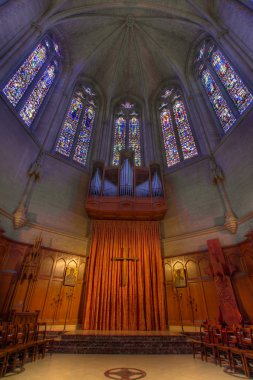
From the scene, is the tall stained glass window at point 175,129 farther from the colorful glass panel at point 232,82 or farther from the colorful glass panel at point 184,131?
the colorful glass panel at point 232,82

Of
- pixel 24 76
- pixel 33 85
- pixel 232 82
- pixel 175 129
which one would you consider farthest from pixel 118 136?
pixel 232 82

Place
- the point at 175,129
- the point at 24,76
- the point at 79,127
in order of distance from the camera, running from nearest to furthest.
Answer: the point at 24,76
the point at 175,129
the point at 79,127

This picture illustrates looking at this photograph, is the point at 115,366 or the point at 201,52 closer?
the point at 115,366

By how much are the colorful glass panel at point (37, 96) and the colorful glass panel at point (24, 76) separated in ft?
1.61

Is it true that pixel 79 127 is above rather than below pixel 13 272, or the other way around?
above

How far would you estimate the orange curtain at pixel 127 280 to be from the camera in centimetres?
940

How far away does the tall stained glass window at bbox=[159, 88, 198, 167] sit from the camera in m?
13.0

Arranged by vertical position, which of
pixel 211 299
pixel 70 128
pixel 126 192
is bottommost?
pixel 211 299

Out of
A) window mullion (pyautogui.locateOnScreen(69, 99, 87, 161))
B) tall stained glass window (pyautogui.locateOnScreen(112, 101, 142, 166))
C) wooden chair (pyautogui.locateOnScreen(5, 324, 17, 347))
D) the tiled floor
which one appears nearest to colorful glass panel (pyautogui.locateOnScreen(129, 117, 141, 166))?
tall stained glass window (pyautogui.locateOnScreen(112, 101, 142, 166))

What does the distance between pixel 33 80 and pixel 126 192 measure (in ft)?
28.3

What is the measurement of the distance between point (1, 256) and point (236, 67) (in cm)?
1474

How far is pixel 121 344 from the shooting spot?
645 cm

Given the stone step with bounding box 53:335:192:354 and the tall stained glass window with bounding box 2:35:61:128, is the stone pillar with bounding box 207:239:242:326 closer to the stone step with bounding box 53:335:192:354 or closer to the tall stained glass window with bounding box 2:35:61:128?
the stone step with bounding box 53:335:192:354

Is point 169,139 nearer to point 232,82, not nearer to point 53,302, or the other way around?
point 232,82
